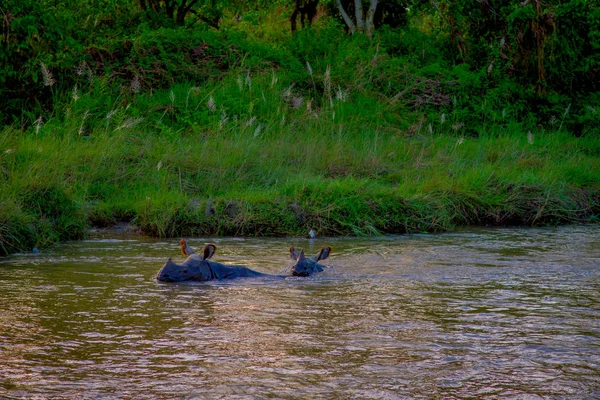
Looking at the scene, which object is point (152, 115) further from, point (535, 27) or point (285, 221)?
point (535, 27)

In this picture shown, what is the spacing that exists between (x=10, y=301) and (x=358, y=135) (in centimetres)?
851

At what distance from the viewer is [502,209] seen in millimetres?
11320

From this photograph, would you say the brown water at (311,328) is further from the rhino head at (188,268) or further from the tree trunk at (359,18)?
the tree trunk at (359,18)

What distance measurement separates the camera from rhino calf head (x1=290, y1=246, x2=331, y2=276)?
734cm

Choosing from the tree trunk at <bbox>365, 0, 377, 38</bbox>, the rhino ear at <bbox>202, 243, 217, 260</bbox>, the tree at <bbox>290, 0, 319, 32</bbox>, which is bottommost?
the rhino ear at <bbox>202, 243, 217, 260</bbox>

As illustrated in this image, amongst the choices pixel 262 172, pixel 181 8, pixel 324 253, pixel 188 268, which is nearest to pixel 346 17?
pixel 181 8

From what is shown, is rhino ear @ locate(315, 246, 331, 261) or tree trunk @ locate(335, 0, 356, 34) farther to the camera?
tree trunk @ locate(335, 0, 356, 34)

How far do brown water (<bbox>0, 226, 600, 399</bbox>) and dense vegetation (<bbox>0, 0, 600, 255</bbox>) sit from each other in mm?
1756

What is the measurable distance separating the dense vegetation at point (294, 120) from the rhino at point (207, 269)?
2.40m

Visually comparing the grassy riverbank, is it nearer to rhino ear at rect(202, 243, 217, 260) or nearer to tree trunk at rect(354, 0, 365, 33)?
rhino ear at rect(202, 243, 217, 260)

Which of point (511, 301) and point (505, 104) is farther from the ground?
point (505, 104)

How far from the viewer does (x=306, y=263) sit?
24.3ft

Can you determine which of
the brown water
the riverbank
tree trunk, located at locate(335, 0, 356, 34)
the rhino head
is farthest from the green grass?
tree trunk, located at locate(335, 0, 356, 34)

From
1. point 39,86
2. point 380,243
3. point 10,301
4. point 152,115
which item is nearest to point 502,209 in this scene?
point 380,243
